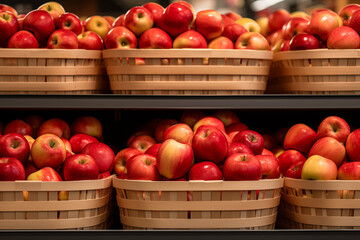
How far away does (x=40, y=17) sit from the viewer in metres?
1.69

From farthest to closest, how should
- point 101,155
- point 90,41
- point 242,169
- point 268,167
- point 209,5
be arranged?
point 209,5
point 90,41
point 101,155
point 268,167
point 242,169

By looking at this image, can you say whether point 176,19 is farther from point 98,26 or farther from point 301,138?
point 301,138

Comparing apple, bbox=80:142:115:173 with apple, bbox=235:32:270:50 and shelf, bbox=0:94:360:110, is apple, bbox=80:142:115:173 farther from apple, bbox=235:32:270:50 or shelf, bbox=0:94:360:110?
apple, bbox=235:32:270:50

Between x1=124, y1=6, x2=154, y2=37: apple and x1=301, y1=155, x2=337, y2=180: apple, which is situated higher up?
x1=124, y1=6, x2=154, y2=37: apple

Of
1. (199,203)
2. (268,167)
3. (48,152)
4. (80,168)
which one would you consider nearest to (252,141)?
(268,167)

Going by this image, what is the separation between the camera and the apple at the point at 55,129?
1.80 metres

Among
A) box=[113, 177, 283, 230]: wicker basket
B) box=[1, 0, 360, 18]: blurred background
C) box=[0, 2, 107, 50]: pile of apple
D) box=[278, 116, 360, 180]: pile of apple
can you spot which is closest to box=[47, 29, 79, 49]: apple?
box=[0, 2, 107, 50]: pile of apple

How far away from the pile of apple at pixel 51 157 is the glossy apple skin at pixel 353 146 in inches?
34.1

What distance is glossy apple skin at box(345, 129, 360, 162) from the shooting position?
5.17 ft

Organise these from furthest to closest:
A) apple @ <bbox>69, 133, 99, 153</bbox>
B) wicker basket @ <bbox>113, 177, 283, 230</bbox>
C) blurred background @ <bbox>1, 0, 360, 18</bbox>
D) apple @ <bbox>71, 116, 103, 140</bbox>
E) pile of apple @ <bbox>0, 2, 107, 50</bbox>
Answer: blurred background @ <bbox>1, 0, 360, 18</bbox> → apple @ <bbox>71, 116, 103, 140</bbox> → apple @ <bbox>69, 133, 99, 153</bbox> → pile of apple @ <bbox>0, 2, 107, 50</bbox> → wicker basket @ <bbox>113, 177, 283, 230</bbox>

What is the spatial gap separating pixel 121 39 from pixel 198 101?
39 cm

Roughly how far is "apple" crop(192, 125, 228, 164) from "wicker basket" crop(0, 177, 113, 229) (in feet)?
1.15

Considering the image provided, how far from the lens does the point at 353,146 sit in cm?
159

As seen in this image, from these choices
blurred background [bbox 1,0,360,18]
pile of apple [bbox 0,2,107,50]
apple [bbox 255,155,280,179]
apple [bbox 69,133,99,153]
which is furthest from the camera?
blurred background [bbox 1,0,360,18]
